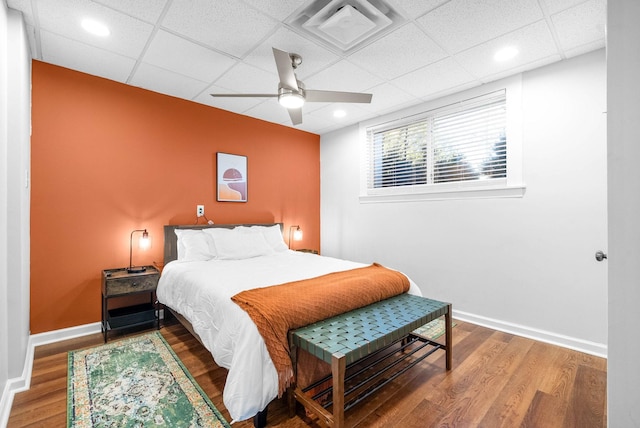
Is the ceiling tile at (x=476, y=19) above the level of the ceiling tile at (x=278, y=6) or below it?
below

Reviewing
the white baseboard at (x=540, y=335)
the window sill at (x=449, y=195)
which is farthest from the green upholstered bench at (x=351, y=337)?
the window sill at (x=449, y=195)

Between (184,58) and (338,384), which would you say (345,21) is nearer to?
(184,58)

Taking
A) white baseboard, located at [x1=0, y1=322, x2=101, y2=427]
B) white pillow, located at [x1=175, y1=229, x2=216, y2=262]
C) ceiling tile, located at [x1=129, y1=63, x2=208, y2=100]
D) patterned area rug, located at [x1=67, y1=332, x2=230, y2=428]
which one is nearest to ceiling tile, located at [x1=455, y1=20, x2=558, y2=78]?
ceiling tile, located at [x1=129, y1=63, x2=208, y2=100]

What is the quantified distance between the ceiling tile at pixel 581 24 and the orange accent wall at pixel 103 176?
3472 mm

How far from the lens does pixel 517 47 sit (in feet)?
8.20

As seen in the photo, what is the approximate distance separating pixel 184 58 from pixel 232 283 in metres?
2.04

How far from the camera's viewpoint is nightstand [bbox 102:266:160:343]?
9.04 feet

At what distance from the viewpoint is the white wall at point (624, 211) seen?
1.00 meters

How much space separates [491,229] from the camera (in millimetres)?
3186

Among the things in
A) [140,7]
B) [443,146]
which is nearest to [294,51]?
[140,7]

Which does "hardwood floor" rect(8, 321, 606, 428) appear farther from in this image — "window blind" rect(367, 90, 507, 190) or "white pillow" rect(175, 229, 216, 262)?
"window blind" rect(367, 90, 507, 190)

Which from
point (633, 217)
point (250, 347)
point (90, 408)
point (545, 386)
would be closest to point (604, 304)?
point (545, 386)

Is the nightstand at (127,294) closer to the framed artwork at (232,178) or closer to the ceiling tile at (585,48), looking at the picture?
the framed artwork at (232,178)

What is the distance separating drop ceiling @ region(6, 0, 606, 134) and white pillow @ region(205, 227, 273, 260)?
1.64m
